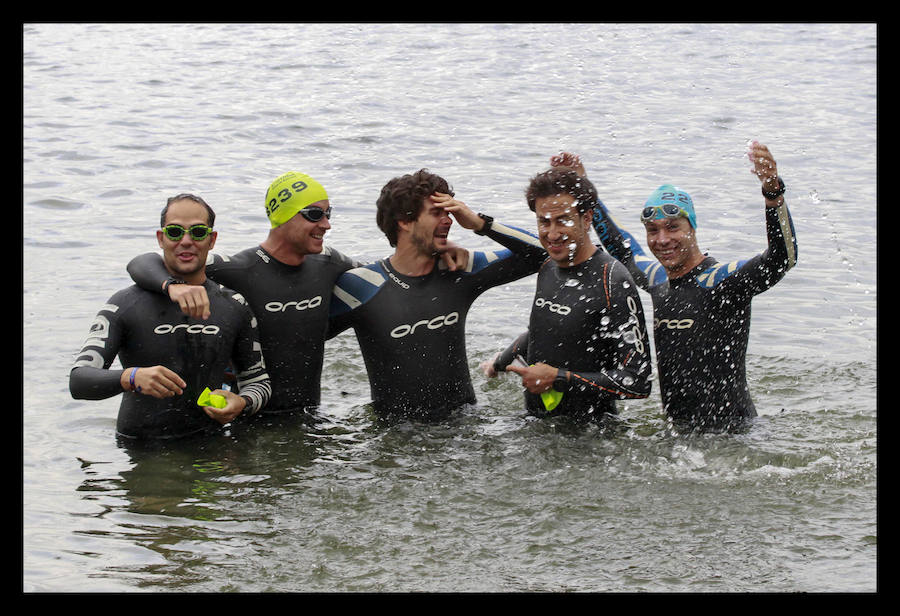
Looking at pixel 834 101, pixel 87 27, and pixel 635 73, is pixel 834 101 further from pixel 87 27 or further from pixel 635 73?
pixel 87 27

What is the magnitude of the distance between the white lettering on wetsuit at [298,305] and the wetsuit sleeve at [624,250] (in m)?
2.00

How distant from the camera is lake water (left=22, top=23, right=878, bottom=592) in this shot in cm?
630

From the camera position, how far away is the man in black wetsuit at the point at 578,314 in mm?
7207

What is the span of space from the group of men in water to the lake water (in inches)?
13.2

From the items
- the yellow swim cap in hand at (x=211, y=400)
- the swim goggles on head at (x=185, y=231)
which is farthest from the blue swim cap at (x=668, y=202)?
the yellow swim cap in hand at (x=211, y=400)

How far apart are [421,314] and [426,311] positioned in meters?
0.04

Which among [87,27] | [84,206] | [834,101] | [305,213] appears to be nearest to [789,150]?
[834,101]

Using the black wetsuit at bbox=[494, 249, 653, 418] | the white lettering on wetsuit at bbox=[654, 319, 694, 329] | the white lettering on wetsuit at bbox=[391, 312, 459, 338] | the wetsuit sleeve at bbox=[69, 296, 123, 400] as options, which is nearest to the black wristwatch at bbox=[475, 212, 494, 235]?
the black wetsuit at bbox=[494, 249, 653, 418]

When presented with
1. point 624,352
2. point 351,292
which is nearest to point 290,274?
point 351,292

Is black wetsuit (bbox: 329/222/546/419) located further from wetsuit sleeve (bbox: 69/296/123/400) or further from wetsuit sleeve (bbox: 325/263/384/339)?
wetsuit sleeve (bbox: 69/296/123/400)

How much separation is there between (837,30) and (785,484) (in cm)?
2136

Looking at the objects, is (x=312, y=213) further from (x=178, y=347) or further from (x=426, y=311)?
(x=178, y=347)

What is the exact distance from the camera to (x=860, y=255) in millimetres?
12945

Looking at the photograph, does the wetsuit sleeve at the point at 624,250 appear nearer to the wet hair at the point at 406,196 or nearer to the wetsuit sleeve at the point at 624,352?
the wetsuit sleeve at the point at 624,352
